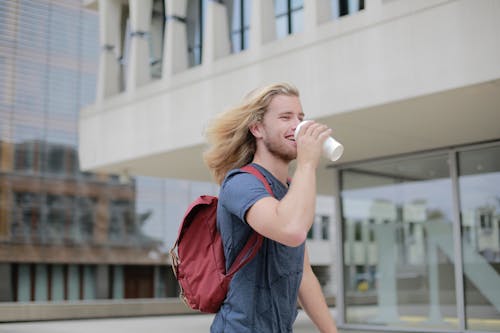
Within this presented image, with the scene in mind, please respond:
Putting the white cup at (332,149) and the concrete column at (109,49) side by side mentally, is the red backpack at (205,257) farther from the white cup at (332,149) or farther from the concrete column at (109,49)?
the concrete column at (109,49)

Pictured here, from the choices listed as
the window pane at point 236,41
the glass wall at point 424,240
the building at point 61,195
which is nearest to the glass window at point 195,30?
the window pane at point 236,41

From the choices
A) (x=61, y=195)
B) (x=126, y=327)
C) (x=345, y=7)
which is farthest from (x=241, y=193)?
(x=61, y=195)

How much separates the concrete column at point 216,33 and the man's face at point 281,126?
36.5ft

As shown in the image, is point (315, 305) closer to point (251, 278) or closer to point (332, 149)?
point (251, 278)

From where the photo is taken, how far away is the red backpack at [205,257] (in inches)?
90.9

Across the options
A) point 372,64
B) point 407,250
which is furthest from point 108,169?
point 372,64

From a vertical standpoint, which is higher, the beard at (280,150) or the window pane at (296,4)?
the window pane at (296,4)

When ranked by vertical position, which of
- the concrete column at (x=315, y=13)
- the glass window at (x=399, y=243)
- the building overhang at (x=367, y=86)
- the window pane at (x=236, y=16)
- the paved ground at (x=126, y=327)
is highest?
the window pane at (x=236, y=16)

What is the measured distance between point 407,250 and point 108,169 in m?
7.30

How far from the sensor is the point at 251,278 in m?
2.31

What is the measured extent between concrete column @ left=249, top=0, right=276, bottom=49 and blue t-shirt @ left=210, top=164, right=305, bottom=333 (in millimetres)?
10011

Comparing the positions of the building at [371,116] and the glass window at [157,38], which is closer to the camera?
the building at [371,116]

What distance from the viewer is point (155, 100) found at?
14406 millimetres

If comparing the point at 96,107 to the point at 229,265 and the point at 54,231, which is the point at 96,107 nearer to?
the point at 229,265
